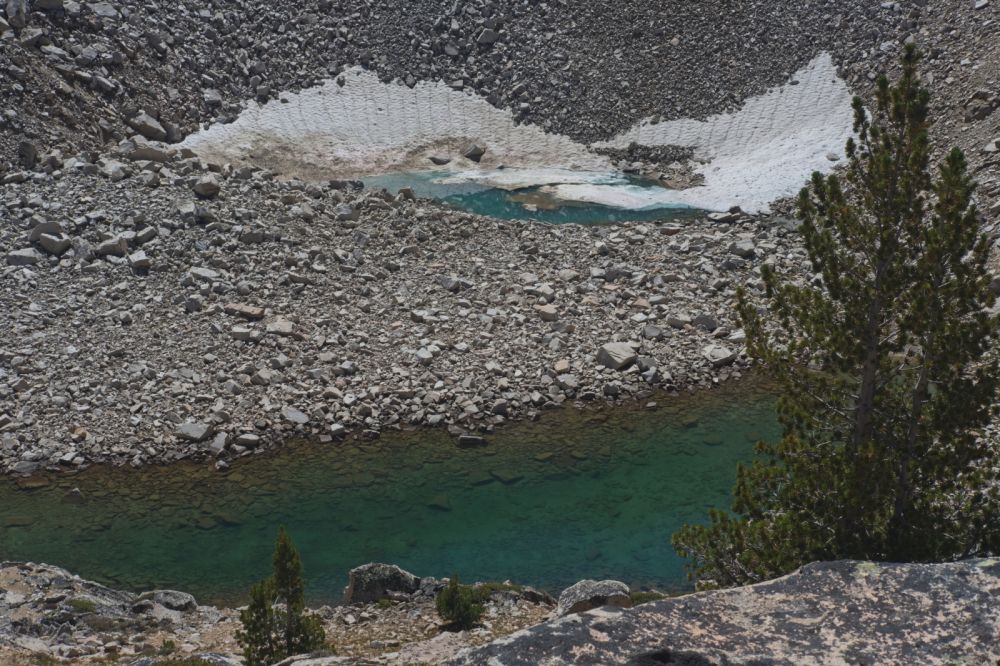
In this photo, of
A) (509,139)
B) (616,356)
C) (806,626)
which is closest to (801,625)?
(806,626)

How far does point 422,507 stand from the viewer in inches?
878

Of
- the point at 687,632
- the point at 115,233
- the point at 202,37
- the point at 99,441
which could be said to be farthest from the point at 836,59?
the point at 687,632

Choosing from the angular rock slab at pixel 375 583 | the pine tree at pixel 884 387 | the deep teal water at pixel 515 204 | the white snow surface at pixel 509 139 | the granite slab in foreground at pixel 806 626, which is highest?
the white snow surface at pixel 509 139

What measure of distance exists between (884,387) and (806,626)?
5.86m

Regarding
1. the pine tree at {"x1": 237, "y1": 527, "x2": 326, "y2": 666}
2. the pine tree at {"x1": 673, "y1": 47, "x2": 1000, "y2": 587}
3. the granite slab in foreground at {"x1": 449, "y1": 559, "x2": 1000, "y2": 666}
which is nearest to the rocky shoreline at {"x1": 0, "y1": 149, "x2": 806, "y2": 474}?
the pine tree at {"x1": 237, "y1": 527, "x2": 326, "y2": 666}

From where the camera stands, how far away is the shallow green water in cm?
2022

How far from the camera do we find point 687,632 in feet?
25.9

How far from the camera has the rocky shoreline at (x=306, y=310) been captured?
25469mm

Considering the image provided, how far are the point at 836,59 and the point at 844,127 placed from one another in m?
5.25

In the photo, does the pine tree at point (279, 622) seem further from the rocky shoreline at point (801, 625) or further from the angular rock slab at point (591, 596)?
the angular rock slab at point (591, 596)

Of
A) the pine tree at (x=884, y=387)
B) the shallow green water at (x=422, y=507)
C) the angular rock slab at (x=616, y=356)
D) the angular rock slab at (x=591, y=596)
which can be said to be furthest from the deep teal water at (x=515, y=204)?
the pine tree at (x=884, y=387)

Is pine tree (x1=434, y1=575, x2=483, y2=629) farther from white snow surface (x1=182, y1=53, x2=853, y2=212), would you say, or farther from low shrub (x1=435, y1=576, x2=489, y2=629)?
white snow surface (x1=182, y1=53, x2=853, y2=212)

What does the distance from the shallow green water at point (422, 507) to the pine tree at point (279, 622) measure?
18.6 feet

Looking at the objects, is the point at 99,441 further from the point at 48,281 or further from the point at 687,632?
the point at 687,632
